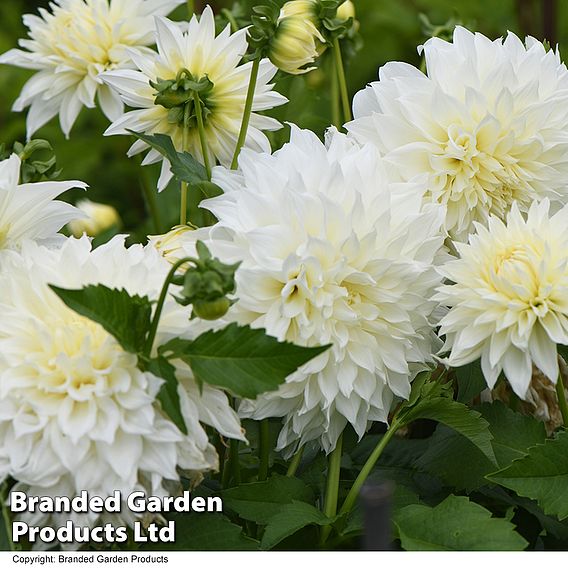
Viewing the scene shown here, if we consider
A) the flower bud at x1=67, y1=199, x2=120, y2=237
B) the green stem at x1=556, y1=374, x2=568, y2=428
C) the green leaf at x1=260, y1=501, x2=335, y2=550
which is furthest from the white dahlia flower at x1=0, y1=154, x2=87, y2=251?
the flower bud at x1=67, y1=199, x2=120, y2=237

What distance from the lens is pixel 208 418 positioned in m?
0.62

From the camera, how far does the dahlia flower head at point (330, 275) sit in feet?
2.19

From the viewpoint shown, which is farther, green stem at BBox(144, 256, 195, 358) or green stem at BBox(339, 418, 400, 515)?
green stem at BBox(339, 418, 400, 515)

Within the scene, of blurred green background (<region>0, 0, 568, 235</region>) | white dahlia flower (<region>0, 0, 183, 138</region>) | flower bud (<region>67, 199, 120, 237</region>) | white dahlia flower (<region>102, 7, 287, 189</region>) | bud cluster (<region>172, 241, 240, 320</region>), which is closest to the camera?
bud cluster (<region>172, 241, 240, 320</region>)

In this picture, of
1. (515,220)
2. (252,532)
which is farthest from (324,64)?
(252,532)

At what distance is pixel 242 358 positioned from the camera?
60 cm

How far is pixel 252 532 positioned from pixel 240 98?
34 cm

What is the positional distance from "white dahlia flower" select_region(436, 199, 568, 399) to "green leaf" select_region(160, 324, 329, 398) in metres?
0.14

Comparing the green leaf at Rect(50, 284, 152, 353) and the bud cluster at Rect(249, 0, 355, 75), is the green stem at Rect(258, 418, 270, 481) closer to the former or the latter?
the green leaf at Rect(50, 284, 152, 353)

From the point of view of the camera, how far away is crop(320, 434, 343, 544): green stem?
2.25ft

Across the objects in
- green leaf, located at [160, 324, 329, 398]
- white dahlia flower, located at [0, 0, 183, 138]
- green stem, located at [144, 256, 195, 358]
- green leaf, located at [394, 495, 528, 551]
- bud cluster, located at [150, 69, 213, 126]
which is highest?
white dahlia flower, located at [0, 0, 183, 138]

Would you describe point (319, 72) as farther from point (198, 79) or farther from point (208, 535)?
point (208, 535)

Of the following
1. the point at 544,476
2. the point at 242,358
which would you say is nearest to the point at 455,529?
the point at 544,476

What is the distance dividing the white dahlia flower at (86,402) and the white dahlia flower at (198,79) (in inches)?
7.6
